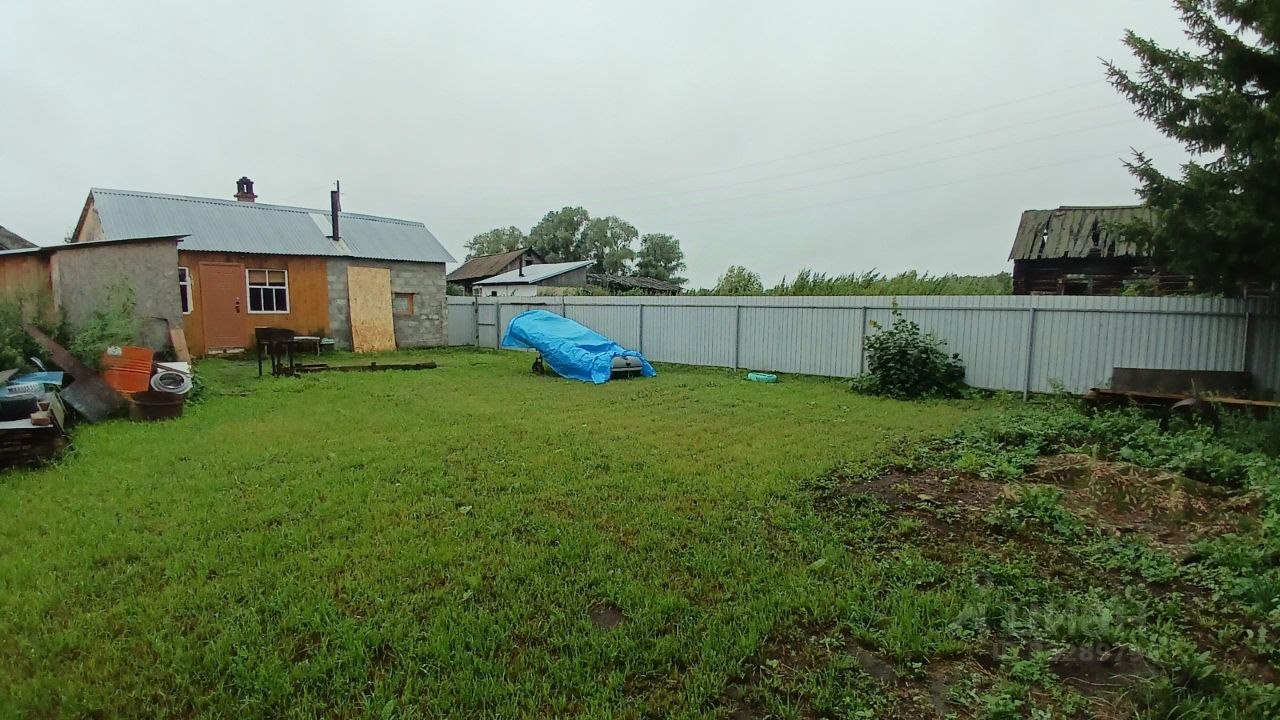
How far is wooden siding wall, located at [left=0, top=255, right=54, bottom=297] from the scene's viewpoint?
9.22 metres

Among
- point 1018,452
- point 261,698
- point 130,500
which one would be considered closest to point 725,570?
point 261,698

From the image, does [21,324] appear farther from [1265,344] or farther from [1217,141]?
[1265,344]

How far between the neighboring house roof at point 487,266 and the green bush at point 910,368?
25.7 m

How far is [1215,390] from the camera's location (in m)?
6.77

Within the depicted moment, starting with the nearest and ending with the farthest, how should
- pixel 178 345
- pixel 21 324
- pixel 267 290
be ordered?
pixel 21 324, pixel 178 345, pixel 267 290

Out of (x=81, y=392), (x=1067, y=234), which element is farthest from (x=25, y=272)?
(x=1067, y=234)

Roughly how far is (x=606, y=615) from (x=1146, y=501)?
371 cm

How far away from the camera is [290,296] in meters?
15.4

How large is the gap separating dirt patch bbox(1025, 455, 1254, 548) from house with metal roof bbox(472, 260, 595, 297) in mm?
25407

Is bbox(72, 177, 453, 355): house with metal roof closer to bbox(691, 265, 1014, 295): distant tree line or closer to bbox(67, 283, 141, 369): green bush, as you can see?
bbox(67, 283, 141, 369): green bush

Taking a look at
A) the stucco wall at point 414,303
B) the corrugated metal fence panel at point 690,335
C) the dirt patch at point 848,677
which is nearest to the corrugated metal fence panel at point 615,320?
the corrugated metal fence panel at point 690,335

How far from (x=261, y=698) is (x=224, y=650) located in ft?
1.33

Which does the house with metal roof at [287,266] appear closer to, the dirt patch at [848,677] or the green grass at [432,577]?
the green grass at [432,577]

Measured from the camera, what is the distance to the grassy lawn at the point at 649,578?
223 cm
